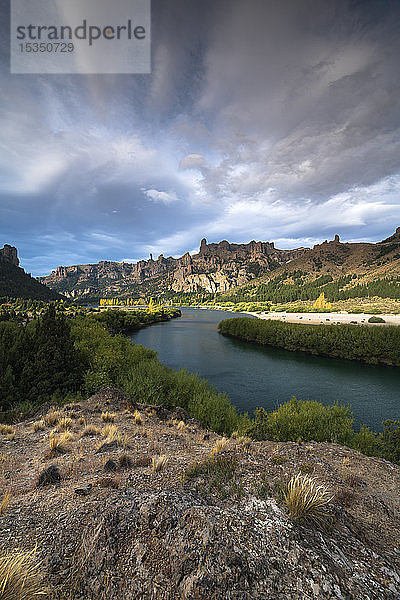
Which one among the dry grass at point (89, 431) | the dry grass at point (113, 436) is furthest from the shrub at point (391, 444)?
the dry grass at point (89, 431)

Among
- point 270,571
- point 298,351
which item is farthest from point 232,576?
point 298,351

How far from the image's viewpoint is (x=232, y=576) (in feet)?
12.8

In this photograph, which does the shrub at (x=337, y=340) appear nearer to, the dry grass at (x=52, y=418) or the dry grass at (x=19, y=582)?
the dry grass at (x=52, y=418)

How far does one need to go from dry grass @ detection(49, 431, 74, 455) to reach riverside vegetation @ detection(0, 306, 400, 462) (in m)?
6.24

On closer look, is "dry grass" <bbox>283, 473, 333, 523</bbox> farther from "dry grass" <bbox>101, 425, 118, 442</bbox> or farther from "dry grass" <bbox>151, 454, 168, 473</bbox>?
"dry grass" <bbox>101, 425, 118, 442</bbox>

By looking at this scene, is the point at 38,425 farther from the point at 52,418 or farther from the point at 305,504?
the point at 305,504

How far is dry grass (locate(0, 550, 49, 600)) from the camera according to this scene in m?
3.15

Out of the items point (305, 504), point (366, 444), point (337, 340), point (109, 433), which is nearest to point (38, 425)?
point (109, 433)

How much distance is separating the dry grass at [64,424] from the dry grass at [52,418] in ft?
1.10

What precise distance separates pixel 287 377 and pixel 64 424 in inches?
1221

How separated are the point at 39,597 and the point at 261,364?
42.2 metres

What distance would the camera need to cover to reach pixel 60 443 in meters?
10.0

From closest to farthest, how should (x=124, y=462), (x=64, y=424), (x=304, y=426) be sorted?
(x=124, y=462) < (x=64, y=424) < (x=304, y=426)

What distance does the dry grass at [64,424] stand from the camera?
12070mm
